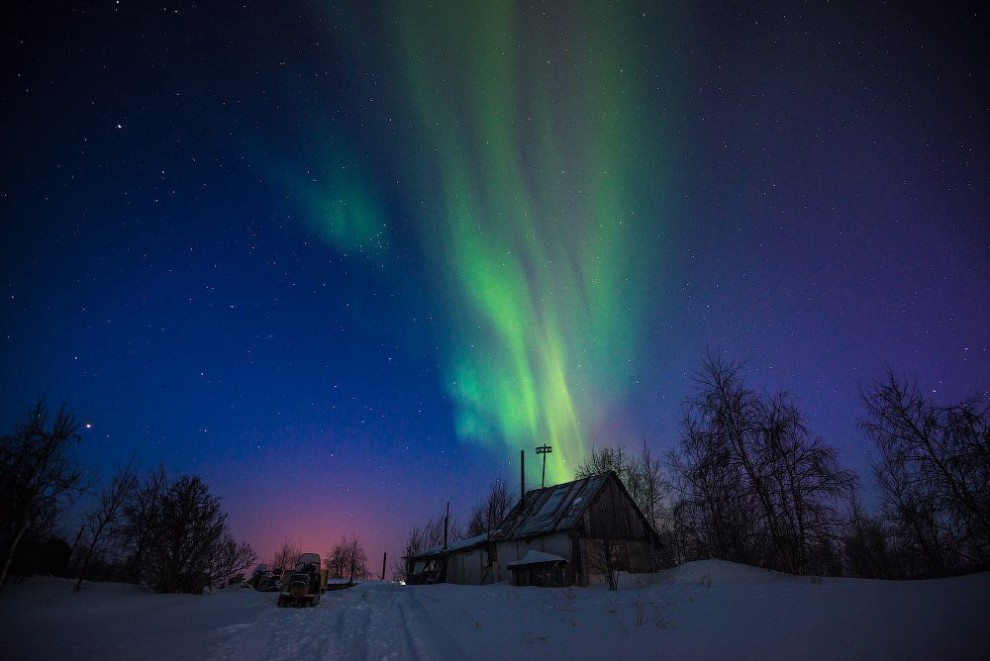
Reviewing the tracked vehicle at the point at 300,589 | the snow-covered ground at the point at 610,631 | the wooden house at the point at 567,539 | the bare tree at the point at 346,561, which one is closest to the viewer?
the snow-covered ground at the point at 610,631

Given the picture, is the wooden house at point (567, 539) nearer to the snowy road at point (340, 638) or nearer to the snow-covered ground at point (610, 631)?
the snow-covered ground at point (610, 631)

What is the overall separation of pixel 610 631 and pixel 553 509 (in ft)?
79.3

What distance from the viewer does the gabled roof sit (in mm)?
27716

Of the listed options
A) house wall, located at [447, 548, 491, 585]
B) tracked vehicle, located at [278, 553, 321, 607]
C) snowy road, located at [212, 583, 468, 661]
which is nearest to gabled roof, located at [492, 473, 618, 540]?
house wall, located at [447, 548, 491, 585]

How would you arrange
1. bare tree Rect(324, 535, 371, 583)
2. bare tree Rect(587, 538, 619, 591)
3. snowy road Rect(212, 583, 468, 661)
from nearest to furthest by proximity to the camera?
snowy road Rect(212, 583, 468, 661) < bare tree Rect(587, 538, 619, 591) < bare tree Rect(324, 535, 371, 583)

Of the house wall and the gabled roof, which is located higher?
the gabled roof

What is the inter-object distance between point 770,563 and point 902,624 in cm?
1696

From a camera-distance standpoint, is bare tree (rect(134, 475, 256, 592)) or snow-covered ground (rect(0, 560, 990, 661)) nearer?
snow-covered ground (rect(0, 560, 990, 661))

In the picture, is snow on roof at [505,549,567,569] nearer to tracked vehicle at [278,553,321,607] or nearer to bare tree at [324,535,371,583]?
tracked vehicle at [278,553,321,607]

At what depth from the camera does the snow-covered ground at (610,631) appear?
5.00m

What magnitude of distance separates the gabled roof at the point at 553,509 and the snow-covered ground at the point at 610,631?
623 inches

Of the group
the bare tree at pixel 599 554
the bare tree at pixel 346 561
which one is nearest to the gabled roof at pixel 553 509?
the bare tree at pixel 599 554

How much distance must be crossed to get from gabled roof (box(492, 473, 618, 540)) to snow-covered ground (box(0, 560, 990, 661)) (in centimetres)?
1583

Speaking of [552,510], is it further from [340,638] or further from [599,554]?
[340,638]
